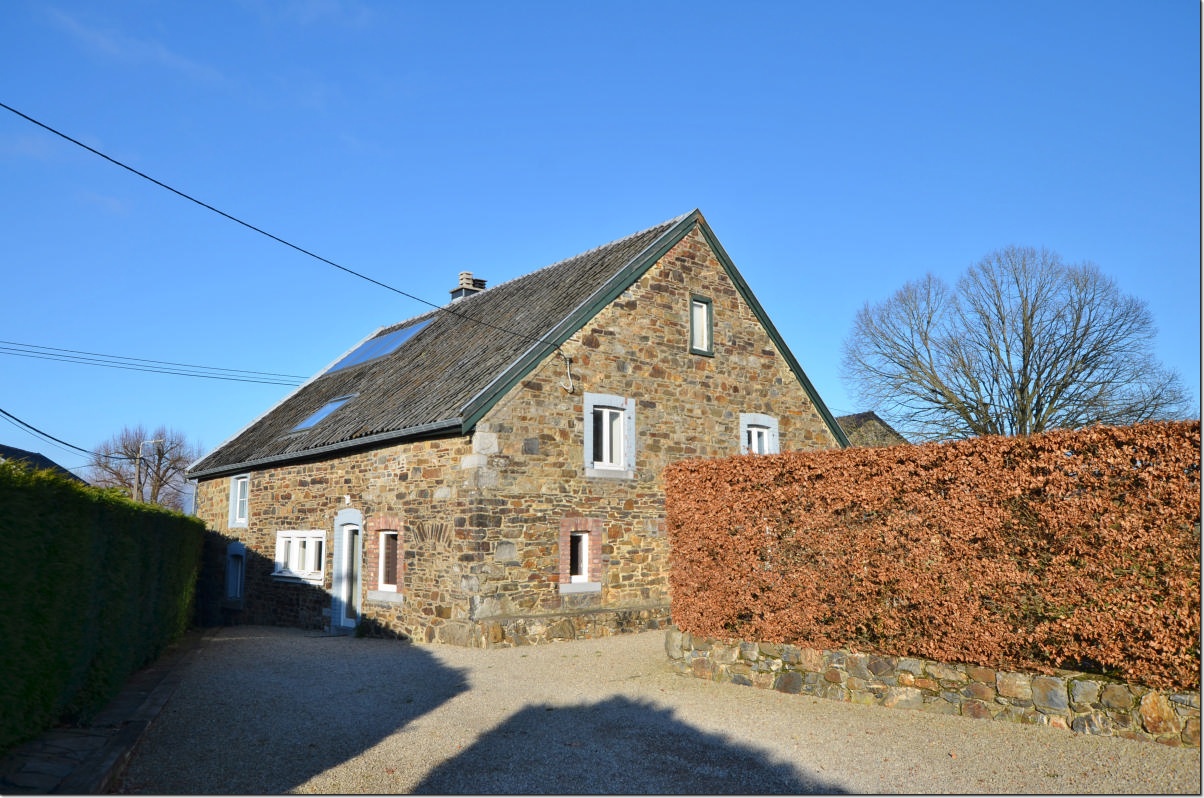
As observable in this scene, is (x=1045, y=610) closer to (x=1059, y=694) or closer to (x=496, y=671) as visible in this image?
(x=1059, y=694)

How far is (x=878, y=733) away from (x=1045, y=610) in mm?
1828

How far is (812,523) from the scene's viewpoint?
9.66 meters

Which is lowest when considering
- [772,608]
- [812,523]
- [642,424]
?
[772,608]

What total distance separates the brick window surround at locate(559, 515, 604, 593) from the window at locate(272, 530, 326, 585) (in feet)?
18.1

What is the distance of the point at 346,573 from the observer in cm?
1692

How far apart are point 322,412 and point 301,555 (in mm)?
3178

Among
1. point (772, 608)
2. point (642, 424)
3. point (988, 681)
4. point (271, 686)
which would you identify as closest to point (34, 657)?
point (271, 686)

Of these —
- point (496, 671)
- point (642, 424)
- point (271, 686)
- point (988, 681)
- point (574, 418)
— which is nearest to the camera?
point (988, 681)

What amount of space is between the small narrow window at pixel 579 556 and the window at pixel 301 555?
17.8 ft

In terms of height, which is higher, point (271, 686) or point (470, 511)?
point (470, 511)

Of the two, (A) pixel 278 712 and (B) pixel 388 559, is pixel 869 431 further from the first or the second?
(A) pixel 278 712

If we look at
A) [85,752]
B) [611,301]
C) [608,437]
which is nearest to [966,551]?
[85,752]

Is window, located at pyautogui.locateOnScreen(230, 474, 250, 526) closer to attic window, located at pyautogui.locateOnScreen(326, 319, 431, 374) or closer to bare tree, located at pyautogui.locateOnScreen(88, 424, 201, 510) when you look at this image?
attic window, located at pyautogui.locateOnScreen(326, 319, 431, 374)

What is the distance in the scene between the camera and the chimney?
24.5m
